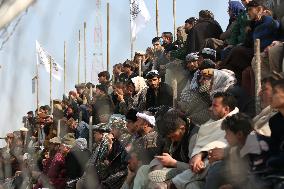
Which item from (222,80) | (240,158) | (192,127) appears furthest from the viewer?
(222,80)

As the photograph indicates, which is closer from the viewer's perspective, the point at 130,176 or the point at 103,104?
the point at 103,104

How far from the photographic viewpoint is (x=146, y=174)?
5207 millimetres

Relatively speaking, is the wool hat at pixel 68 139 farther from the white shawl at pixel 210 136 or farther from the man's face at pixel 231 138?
the man's face at pixel 231 138

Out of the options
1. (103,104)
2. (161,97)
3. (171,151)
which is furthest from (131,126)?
(103,104)

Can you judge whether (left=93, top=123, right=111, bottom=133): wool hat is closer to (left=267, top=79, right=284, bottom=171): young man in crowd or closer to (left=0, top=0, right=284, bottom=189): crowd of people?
(left=0, top=0, right=284, bottom=189): crowd of people

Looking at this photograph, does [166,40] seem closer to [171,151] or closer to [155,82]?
[155,82]

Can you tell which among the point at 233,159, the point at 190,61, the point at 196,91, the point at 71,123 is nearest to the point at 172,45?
the point at 71,123

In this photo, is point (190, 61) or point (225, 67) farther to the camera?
point (190, 61)

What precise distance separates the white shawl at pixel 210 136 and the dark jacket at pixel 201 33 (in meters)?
2.69

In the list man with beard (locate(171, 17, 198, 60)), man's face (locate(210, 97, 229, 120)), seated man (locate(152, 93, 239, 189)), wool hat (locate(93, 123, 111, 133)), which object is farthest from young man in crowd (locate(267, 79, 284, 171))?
man with beard (locate(171, 17, 198, 60))

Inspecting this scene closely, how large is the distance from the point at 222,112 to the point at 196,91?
2.95 ft

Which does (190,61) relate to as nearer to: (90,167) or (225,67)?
(225,67)

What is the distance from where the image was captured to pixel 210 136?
4719mm

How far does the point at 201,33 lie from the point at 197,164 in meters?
3.33
